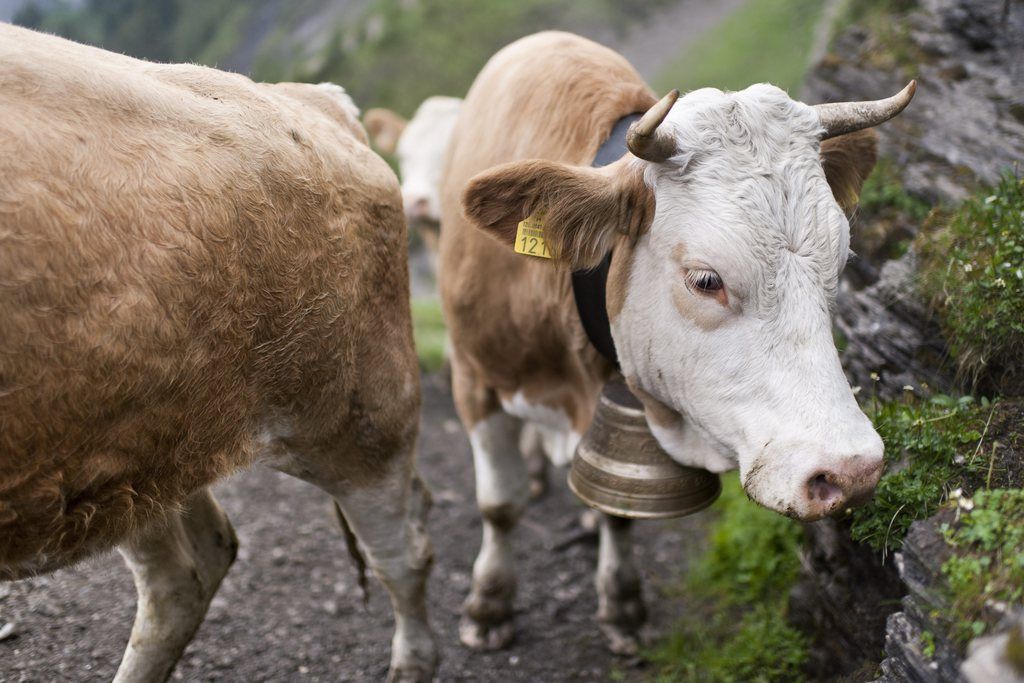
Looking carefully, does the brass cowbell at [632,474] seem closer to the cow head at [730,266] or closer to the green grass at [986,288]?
the cow head at [730,266]

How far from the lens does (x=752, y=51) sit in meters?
12.7

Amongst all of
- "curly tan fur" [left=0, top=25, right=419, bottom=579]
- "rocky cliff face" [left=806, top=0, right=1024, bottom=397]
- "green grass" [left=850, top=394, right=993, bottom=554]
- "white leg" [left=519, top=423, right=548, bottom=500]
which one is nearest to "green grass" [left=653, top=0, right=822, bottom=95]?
"rocky cliff face" [left=806, top=0, right=1024, bottom=397]

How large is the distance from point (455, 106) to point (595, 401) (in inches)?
210

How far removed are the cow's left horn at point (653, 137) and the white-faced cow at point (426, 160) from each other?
472 centimetres

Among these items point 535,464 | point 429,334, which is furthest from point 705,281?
point 429,334

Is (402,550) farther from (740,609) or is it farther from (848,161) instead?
(848,161)

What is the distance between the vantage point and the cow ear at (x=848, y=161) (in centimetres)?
329

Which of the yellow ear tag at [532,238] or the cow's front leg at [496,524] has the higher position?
the yellow ear tag at [532,238]

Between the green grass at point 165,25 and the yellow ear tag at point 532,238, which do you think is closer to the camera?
the yellow ear tag at point 532,238

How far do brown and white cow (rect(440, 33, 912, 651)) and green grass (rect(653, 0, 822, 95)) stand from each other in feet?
26.5

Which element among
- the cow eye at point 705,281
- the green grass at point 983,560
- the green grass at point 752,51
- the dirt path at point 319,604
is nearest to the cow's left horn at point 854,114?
the cow eye at point 705,281

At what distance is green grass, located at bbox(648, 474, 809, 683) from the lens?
13.1 feet

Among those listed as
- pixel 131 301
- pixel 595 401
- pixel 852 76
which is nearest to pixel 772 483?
pixel 595 401

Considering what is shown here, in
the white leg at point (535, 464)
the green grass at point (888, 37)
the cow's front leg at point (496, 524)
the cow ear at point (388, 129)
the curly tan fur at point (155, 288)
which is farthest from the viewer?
the cow ear at point (388, 129)
